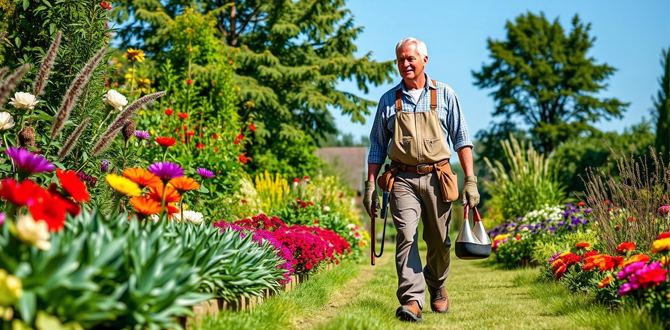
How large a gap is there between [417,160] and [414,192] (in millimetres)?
257

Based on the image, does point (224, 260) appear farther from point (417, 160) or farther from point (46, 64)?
point (417, 160)

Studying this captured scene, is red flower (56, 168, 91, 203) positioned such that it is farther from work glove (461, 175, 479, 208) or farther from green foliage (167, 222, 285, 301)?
work glove (461, 175, 479, 208)

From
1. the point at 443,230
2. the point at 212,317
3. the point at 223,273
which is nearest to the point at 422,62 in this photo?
the point at 443,230

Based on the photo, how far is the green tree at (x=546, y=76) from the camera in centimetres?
3180

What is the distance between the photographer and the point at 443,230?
4.70m

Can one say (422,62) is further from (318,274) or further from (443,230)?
(318,274)

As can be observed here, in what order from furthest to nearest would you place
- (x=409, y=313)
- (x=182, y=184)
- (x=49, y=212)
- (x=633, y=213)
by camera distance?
(x=633, y=213)
(x=409, y=313)
(x=182, y=184)
(x=49, y=212)

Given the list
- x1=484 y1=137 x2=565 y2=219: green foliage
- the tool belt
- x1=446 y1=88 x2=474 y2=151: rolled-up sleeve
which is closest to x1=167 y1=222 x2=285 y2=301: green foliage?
the tool belt

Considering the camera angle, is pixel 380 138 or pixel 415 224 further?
pixel 380 138

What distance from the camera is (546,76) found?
31812mm

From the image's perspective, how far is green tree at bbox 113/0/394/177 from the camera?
672 inches

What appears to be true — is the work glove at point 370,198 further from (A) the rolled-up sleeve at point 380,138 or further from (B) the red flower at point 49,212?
(B) the red flower at point 49,212

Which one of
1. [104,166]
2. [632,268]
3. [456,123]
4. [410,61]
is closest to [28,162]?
[104,166]

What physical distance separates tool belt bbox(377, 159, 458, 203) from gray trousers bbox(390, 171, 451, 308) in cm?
4
